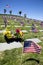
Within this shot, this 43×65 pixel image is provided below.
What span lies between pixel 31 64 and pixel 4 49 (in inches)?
138

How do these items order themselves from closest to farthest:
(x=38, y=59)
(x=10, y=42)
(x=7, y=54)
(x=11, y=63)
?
(x=11, y=63) < (x=38, y=59) < (x=7, y=54) < (x=10, y=42)

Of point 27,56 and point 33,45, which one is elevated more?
point 33,45

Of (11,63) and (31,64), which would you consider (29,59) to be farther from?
(11,63)

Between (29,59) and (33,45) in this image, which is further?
(33,45)

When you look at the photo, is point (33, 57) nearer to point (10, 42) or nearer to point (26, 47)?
point (26, 47)

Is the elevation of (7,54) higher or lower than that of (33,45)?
lower

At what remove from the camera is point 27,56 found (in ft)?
34.5

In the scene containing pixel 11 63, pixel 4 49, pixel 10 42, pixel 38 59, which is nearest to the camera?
pixel 11 63

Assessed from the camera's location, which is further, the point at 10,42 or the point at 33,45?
the point at 10,42

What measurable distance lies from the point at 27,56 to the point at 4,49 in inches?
94.1

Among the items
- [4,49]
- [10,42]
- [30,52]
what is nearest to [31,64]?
[30,52]

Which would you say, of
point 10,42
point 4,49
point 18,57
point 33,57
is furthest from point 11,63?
point 10,42

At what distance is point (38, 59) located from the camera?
33.0ft

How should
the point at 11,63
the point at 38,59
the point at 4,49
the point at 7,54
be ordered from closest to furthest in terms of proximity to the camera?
the point at 11,63 → the point at 38,59 → the point at 7,54 → the point at 4,49
